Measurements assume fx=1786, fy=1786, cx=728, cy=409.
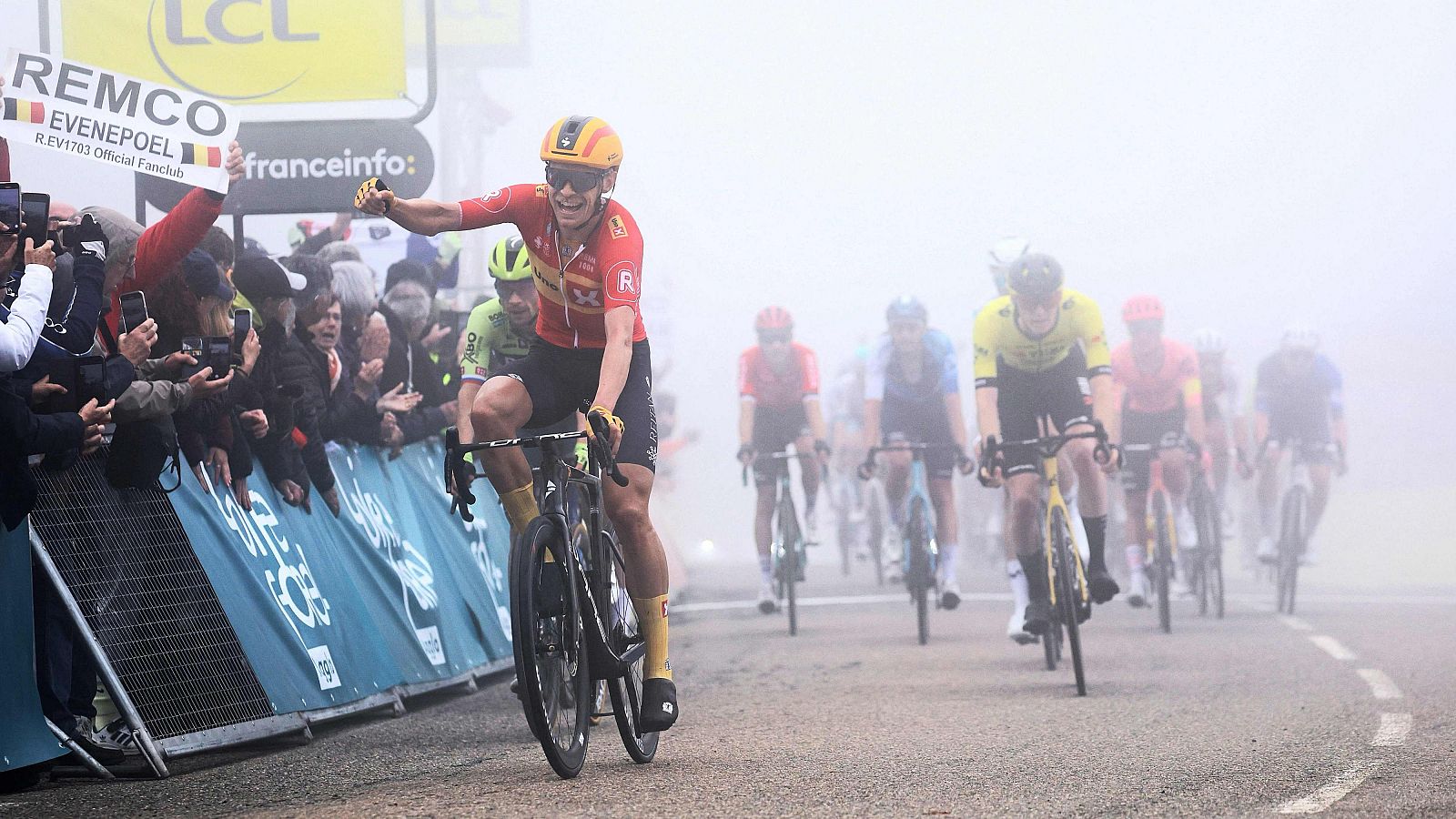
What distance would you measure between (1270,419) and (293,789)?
12977 mm

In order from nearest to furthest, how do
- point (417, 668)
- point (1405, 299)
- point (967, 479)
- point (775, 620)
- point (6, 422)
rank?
point (6, 422) → point (417, 668) → point (775, 620) → point (967, 479) → point (1405, 299)

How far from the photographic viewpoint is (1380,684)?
29.6 ft

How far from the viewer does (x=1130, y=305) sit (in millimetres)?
15406

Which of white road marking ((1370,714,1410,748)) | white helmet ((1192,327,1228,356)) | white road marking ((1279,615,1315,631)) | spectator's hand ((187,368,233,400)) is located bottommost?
white road marking ((1279,615,1315,631))

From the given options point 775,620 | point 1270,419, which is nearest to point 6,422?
point 775,620

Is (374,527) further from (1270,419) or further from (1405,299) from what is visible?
A: (1405,299)

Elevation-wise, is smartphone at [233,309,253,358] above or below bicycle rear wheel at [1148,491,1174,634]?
above

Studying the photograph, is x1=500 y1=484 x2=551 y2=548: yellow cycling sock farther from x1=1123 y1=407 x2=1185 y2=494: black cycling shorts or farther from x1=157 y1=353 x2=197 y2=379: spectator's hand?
x1=1123 y1=407 x2=1185 y2=494: black cycling shorts

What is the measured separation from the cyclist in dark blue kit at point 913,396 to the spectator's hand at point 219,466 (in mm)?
7201

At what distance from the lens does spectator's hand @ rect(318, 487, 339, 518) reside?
827 centimetres

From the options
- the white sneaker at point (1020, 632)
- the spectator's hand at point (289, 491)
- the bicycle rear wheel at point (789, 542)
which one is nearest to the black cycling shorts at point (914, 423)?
the bicycle rear wheel at point (789, 542)

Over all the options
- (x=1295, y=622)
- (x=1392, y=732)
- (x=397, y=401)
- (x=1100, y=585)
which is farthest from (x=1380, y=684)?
(x=397, y=401)

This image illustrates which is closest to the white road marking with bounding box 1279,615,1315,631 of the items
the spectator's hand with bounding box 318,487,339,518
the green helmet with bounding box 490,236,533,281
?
the green helmet with bounding box 490,236,533,281

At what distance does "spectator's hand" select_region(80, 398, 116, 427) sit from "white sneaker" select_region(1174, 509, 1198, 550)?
1050cm
